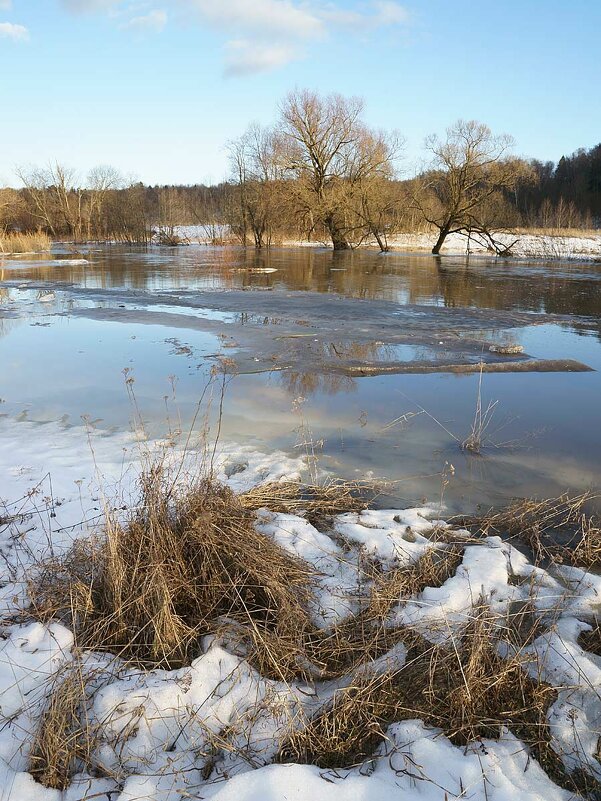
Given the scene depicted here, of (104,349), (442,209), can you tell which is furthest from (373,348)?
(442,209)

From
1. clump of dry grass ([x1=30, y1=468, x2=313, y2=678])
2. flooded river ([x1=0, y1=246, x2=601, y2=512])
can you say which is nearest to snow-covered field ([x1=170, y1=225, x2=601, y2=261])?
flooded river ([x1=0, y1=246, x2=601, y2=512])

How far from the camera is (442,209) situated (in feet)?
118

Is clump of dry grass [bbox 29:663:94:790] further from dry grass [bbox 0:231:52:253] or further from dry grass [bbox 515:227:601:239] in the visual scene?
dry grass [bbox 515:227:601:239]

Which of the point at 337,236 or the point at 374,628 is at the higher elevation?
the point at 337,236

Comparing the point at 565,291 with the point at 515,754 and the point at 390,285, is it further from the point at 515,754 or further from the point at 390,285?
the point at 515,754

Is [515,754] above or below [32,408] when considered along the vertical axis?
below

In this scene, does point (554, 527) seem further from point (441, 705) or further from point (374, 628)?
point (441, 705)

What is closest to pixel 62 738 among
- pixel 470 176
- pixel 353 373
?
pixel 353 373

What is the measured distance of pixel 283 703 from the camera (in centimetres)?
226

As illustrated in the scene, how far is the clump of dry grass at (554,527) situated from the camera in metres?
3.39

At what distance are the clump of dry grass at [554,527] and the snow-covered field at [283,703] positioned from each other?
0.17 meters

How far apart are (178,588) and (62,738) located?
0.81 m

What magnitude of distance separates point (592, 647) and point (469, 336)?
8.22 m

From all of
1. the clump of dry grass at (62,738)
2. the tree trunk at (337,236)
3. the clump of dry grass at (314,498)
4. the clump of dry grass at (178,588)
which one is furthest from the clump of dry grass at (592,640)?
the tree trunk at (337,236)
